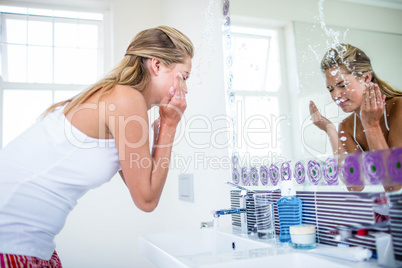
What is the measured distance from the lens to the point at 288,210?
1028 mm

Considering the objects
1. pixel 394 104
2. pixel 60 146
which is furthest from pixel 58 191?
pixel 394 104

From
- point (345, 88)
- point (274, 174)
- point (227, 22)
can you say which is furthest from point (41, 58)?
point (345, 88)

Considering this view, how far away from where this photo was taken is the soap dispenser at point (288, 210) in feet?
3.32

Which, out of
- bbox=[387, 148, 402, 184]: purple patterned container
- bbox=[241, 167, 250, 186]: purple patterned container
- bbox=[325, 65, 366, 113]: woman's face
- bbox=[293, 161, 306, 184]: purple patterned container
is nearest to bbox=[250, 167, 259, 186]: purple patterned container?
bbox=[241, 167, 250, 186]: purple patterned container

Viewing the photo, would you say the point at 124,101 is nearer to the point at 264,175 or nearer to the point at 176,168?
the point at 264,175

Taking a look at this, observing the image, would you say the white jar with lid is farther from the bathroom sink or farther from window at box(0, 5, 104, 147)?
window at box(0, 5, 104, 147)

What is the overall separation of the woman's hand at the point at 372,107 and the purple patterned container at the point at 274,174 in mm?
406

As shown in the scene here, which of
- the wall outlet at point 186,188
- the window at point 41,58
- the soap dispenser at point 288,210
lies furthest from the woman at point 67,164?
the window at point 41,58

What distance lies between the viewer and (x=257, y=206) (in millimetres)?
1147

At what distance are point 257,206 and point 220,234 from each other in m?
0.24

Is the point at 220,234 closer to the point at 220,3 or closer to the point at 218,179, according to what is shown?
the point at 218,179

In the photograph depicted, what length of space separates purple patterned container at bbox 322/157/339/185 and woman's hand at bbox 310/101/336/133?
0.09 meters

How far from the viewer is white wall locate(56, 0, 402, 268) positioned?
140 cm

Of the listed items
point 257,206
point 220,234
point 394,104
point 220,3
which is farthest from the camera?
point 220,3
